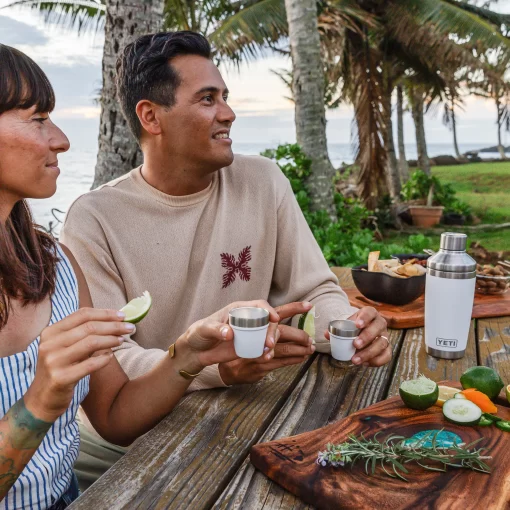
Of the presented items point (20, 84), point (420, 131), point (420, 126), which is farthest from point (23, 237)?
point (420, 126)

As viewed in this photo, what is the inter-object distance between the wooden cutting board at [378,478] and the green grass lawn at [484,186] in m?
14.6

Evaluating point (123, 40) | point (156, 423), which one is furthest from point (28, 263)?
point (123, 40)

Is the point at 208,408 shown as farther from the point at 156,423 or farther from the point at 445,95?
the point at 445,95

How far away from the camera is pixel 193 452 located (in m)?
1.47

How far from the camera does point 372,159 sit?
463 inches

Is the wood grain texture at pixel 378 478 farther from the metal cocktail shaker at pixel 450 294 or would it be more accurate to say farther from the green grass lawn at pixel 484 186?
the green grass lawn at pixel 484 186

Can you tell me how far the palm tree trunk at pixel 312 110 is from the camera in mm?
7086

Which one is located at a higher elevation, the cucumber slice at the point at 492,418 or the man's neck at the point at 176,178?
the man's neck at the point at 176,178

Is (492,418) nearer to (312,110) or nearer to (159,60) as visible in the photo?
(159,60)

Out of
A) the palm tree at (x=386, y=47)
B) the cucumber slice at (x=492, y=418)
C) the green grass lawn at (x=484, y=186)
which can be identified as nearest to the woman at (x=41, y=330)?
the cucumber slice at (x=492, y=418)

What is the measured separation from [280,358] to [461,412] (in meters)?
0.60

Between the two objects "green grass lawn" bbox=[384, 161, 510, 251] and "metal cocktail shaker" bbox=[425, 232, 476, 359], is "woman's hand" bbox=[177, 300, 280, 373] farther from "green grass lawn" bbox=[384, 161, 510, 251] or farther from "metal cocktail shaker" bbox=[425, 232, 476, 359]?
"green grass lawn" bbox=[384, 161, 510, 251]

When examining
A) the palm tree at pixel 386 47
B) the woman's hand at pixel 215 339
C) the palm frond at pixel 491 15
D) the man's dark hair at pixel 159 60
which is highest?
the palm frond at pixel 491 15

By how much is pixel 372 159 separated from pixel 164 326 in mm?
9899
